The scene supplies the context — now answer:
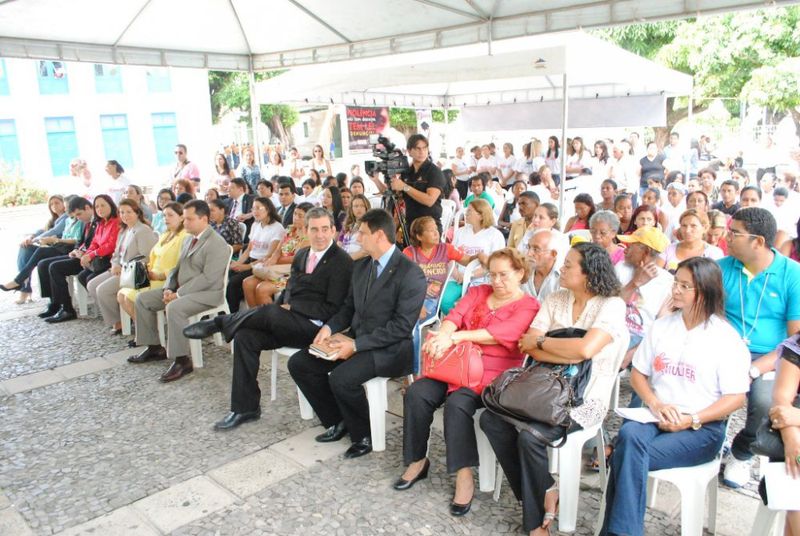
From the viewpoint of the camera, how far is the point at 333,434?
11.0 ft

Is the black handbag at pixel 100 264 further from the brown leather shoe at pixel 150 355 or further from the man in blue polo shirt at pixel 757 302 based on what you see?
the man in blue polo shirt at pixel 757 302

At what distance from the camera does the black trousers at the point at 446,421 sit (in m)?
2.61

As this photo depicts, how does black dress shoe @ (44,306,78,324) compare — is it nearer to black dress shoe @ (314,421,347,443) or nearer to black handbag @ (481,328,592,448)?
black dress shoe @ (314,421,347,443)

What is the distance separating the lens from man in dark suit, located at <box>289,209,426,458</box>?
315cm

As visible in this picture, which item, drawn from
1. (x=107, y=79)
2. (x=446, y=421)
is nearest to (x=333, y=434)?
(x=446, y=421)

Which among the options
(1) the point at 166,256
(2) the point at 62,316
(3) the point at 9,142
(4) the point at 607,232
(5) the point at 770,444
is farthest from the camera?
(3) the point at 9,142

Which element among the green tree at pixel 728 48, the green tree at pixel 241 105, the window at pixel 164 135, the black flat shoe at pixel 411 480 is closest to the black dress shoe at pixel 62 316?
the black flat shoe at pixel 411 480

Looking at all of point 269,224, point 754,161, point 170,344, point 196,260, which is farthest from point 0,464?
point 754,161

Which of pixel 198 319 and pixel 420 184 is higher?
pixel 420 184

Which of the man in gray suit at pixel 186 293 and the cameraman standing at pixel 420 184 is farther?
the cameraman standing at pixel 420 184

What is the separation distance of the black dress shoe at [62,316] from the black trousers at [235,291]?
6.18 ft

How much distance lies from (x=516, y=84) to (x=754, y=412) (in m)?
8.40

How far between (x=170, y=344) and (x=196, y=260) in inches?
26.5

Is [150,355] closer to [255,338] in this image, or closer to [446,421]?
[255,338]
